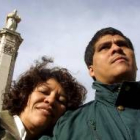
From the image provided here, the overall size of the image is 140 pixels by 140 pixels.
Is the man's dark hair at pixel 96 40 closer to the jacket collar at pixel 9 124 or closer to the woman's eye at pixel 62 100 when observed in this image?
the woman's eye at pixel 62 100

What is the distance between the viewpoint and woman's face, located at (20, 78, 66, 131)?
13.1 ft

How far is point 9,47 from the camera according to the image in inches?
487

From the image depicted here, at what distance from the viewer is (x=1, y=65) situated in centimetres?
1169

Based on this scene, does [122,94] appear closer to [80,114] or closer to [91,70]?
[80,114]

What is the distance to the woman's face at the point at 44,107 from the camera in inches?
157

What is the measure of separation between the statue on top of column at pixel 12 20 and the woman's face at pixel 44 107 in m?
8.98

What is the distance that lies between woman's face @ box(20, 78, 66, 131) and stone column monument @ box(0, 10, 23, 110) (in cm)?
702

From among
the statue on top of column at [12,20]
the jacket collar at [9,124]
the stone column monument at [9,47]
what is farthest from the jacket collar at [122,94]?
the statue on top of column at [12,20]

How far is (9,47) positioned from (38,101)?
8.49 m

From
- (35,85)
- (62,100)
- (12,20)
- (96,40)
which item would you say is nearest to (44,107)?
(62,100)

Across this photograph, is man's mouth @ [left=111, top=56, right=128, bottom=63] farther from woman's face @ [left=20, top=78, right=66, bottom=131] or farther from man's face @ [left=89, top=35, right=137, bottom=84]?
woman's face @ [left=20, top=78, right=66, bottom=131]

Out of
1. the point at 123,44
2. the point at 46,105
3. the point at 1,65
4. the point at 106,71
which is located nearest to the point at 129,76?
the point at 106,71

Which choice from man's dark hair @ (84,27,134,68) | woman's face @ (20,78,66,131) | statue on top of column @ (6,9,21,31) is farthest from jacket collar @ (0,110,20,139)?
statue on top of column @ (6,9,21,31)

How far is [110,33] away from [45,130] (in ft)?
4.31
